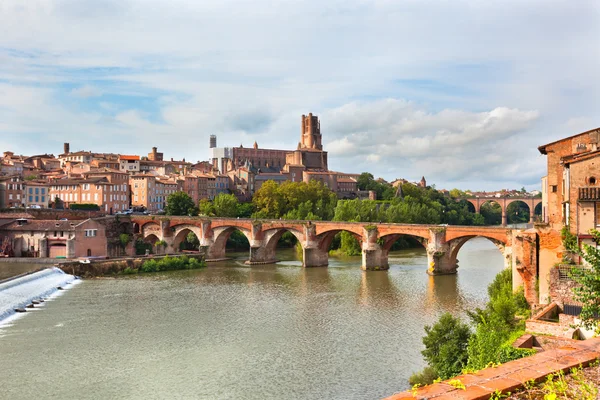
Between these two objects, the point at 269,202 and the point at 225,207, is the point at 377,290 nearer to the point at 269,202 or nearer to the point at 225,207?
the point at 225,207

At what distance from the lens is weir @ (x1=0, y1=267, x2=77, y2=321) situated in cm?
2686

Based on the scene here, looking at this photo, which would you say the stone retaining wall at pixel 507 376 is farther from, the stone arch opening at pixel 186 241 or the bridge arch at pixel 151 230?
the bridge arch at pixel 151 230

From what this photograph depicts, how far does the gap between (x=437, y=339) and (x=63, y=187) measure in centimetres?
5768

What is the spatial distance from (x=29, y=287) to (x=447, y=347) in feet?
77.7

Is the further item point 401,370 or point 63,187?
point 63,187

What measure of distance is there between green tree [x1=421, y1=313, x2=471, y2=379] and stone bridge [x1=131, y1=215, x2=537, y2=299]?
6540mm

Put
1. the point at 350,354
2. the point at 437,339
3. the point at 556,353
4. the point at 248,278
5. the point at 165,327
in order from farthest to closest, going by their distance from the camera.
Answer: the point at 248,278 → the point at 165,327 → the point at 350,354 → the point at 437,339 → the point at 556,353

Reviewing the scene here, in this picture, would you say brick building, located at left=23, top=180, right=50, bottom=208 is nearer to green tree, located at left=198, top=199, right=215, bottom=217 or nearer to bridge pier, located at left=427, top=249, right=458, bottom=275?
green tree, located at left=198, top=199, right=215, bottom=217

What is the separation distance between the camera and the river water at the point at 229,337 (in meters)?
16.8

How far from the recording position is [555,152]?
21891 millimetres

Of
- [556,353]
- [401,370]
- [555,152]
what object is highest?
[555,152]

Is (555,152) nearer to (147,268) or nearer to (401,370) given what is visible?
(401,370)

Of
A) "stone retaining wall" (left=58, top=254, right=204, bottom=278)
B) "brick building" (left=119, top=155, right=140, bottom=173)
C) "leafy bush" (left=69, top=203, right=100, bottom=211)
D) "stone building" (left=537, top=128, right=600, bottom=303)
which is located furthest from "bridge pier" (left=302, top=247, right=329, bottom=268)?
A: "brick building" (left=119, top=155, right=140, bottom=173)

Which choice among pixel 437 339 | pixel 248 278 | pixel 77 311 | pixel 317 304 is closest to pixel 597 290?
pixel 437 339
